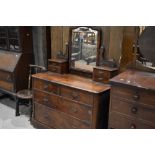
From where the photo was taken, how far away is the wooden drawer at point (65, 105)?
7.00 ft

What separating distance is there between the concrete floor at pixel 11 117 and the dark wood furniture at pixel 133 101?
138 cm

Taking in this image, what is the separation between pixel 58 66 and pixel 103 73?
657mm

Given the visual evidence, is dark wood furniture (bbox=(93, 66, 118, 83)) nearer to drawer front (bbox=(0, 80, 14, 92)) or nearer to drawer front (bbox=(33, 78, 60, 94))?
drawer front (bbox=(33, 78, 60, 94))

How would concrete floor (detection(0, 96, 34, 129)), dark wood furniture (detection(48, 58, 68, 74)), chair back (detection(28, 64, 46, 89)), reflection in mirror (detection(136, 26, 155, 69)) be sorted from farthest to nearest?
chair back (detection(28, 64, 46, 89)) → concrete floor (detection(0, 96, 34, 129)) → dark wood furniture (detection(48, 58, 68, 74)) → reflection in mirror (detection(136, 26, 155, 69))

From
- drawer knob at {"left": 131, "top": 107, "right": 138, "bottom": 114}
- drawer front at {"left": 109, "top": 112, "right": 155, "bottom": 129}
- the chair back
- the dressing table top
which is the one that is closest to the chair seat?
the chair back

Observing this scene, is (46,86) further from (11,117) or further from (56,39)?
(11,117)

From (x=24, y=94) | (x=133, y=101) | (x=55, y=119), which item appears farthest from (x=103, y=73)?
(x=24, y=94)

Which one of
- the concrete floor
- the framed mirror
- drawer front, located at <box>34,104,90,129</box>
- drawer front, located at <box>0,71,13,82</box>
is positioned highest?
the framed mirror

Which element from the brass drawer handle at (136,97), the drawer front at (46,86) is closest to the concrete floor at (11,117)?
the drawer front at (46,86)

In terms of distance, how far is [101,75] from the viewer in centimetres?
229

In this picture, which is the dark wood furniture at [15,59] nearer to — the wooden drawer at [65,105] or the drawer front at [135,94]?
the wooden drawer at [65,105]

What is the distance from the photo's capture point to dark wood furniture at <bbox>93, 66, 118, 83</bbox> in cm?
223

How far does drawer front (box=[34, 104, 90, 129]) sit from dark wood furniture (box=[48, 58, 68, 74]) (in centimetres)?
49
